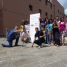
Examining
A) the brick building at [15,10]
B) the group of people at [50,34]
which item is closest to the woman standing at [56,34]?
the group of people at [50,34]

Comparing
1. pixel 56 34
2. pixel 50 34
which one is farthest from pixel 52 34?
pixel 56 34

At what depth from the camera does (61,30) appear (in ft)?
65.8

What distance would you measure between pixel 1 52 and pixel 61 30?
15.3 ft

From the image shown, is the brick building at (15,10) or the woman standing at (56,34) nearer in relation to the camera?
the woman standing at (56,34)

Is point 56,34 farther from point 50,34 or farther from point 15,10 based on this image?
point 15,10

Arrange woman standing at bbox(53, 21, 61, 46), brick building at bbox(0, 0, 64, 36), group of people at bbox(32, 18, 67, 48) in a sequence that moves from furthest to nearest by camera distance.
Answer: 1. brick building at bbox(0, 0, 64, 36)
2. woman standing at bbox(53, 21, 61, 46)
3. group of people at bbox(32, 18, 67, 48)

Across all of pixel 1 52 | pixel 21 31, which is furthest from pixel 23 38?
pixel 1 52

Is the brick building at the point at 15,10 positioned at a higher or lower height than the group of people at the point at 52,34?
higher

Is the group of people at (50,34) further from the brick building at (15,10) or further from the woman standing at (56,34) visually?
the brick building at (15,10)

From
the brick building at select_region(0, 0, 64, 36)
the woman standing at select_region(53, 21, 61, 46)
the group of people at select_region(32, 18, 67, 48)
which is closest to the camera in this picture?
the group of people at select_region(32, 18, 67, 48)

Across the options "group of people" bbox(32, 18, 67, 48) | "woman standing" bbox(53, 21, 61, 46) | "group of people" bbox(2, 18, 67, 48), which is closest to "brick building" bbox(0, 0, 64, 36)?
"group of people" bbox(2, 18, 67, 48)

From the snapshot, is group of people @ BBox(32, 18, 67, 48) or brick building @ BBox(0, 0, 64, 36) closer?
group of people @ BBox(32, 18, 67, 48)

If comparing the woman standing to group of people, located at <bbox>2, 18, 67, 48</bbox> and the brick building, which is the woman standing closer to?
group of people, located at <bbox>2, 18, 67, 48</bbox>

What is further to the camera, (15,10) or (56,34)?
(15,10)
